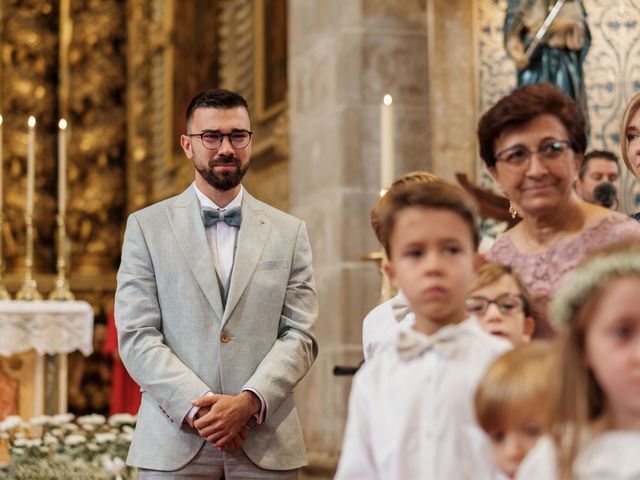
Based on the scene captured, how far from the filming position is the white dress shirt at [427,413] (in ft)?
9.10

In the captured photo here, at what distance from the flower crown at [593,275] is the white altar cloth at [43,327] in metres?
5.51

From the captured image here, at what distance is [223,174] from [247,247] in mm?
247

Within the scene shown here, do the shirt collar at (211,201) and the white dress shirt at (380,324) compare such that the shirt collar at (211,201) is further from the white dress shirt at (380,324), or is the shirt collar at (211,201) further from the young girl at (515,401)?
the young girl at (515,401)

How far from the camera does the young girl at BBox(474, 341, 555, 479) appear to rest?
258cm

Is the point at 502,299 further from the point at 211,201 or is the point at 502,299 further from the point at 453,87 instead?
the point at 453,87

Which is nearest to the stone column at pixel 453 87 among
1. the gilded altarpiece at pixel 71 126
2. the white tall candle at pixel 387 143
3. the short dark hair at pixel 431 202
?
the white tall candle at pixel 387 143

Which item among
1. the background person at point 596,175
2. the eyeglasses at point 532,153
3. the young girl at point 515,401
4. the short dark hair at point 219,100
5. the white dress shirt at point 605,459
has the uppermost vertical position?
the short dark hair at point 219,100

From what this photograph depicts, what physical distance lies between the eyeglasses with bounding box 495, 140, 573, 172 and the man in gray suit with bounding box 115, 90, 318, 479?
121 centimetres

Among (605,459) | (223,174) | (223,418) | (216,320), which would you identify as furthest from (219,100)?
(605,459)

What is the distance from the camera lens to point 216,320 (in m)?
4.18

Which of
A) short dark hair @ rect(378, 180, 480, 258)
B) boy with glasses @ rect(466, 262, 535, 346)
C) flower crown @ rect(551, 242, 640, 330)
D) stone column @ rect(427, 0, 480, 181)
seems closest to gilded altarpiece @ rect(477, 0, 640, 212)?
stone column @ rect(427, 0, 480, 181)

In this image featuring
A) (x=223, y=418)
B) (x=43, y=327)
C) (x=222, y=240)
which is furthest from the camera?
(x=43, y=327)

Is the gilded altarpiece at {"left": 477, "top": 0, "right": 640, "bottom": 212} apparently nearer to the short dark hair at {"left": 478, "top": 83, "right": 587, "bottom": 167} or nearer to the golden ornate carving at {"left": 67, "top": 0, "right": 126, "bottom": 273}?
the short dark hair at {"left": 478, "top": 83, "right": 587, "bottom": 167}

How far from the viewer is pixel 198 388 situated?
4020mm
